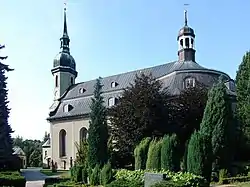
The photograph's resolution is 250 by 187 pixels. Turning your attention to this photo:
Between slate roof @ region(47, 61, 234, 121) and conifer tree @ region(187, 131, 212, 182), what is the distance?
19.7 meters

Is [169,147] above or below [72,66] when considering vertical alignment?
below

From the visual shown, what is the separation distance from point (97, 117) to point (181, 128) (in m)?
8.18

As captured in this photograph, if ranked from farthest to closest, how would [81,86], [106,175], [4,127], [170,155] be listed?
[81,86] < [4,127] < [106,175] < [170,155]

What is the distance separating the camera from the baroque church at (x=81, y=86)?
44125mm

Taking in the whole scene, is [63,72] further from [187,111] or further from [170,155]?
[170,155]

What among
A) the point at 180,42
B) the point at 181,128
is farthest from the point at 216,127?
the point at 180,42

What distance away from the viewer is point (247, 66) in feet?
122

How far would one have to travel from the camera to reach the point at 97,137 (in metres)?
31.0

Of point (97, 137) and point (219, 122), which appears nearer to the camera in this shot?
point (219, 122)

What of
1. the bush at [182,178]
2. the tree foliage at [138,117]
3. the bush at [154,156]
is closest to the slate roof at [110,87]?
the tree foliage at [138,117]

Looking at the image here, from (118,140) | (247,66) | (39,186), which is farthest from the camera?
(247,66)

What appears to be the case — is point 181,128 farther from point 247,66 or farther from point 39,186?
point 39,186

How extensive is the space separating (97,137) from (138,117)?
4032mm

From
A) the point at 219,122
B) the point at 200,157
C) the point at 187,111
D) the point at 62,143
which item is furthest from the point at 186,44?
the point at 200,157
